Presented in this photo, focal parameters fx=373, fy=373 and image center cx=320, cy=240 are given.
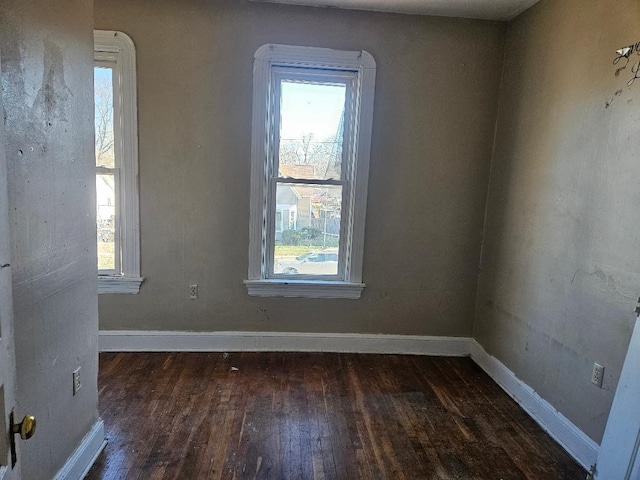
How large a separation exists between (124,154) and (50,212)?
155cm

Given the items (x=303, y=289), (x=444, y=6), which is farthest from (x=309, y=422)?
(x=444, y=6)

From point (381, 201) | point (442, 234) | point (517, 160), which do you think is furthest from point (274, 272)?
point (517, 160)

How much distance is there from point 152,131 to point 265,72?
0.95 m

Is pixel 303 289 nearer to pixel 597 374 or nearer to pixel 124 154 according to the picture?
pixel 124 154

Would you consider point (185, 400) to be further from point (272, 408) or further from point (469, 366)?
point (469, 366)

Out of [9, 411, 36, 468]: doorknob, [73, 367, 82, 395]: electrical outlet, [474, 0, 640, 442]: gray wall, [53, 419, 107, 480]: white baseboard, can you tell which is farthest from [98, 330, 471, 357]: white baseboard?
[9, 411, 36, 468]: doorknob

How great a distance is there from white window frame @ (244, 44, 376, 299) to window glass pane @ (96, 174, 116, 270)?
1.06 meters

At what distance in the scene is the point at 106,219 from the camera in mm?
2883

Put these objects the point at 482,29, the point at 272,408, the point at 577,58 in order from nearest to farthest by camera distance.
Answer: the point at 577,58, the point at 272,408, the point at 482,29

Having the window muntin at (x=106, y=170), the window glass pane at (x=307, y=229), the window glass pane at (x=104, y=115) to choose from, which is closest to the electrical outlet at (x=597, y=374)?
the window glass pane at (x=307, y=229)

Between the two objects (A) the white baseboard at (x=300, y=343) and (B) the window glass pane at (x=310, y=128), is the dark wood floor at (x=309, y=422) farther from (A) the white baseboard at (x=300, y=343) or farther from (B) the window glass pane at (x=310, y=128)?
(B) the window glass pane at (x=310, y=128)

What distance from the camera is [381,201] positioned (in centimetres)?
298

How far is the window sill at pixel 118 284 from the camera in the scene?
2.92m

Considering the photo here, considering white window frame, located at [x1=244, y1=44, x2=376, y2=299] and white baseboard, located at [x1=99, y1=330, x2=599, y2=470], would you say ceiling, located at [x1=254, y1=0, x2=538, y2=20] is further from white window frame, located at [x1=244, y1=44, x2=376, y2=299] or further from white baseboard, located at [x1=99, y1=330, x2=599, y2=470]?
white baseboard, located at [x1=99, y1=330, x2=599, y2=470]
